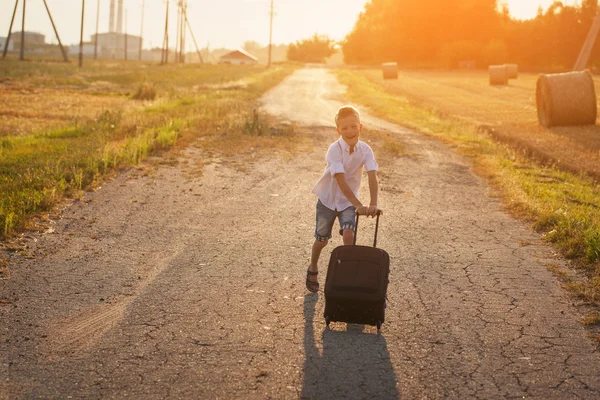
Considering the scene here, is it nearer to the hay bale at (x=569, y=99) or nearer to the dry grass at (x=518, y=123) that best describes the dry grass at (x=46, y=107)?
the dry grass at (x=518, y=123)

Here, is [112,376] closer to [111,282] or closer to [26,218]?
[111,282]

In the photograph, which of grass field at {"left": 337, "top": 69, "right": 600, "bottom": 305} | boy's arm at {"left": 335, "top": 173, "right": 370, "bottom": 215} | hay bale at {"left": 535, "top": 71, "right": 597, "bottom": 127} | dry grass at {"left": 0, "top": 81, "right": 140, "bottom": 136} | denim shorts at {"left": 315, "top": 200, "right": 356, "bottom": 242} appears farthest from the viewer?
hay bale at {"left": 535, "top": 71, "right": 597, "bottom": 127}

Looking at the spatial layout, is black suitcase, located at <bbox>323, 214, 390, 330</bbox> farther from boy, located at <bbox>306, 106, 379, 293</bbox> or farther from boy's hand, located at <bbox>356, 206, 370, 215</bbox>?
boy, located at <bbox>306, 106, 379, 293</bbox>

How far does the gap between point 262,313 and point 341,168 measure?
4.04 ft

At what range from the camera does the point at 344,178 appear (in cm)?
544

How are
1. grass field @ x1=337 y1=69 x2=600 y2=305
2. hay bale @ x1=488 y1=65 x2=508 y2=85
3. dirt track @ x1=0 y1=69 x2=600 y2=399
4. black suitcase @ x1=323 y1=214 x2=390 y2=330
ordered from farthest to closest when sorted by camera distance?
hay bale @ x1=488 y1=65 x2=508 y2=85, grass field @ x1=337 y1=69 x2=600 y2=305, black suitcase @ x1=323 y1=214 x2=390 y2=330, dirt track @ x1=0 y1=69 x2=600 y2=399

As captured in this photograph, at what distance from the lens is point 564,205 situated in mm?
9539

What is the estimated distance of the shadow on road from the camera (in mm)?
4168

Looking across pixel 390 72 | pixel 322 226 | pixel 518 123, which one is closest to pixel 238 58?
pixel 390 72

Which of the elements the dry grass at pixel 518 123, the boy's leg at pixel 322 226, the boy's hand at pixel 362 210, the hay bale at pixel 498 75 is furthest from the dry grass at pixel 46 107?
the hay bale at pixel 498 75

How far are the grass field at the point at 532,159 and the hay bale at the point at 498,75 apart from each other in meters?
13.1

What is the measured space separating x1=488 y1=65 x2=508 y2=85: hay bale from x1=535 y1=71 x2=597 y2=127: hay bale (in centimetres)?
2561

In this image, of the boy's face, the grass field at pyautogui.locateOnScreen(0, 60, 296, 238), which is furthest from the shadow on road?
the grass field at pyautogui.locateOnScreen(0, 60, 296, 238)

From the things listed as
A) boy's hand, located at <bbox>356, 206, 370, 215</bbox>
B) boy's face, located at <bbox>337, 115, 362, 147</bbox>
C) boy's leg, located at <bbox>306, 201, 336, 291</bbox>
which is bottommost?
boy's leg, located at <bbox>306, 201, 336, 291</bbox>
